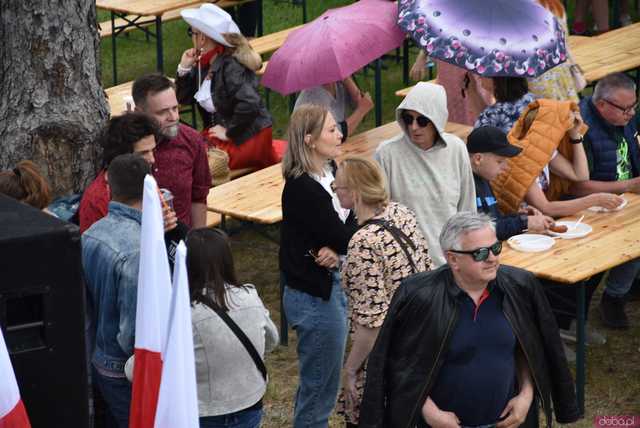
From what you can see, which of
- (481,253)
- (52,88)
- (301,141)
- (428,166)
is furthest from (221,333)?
(52,88)

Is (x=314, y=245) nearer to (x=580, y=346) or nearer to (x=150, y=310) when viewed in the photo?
(x=150, y=310)

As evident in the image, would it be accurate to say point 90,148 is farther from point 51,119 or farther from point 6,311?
point 6,311

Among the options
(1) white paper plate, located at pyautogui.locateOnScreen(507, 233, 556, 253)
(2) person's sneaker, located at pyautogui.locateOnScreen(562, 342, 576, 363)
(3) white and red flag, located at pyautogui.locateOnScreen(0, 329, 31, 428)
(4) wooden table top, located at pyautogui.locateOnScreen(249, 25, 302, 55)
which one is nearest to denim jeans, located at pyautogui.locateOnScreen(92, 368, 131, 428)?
(3) white and red flag, located at pyautogui.locateOnScreen(0, 329, 31, 428)

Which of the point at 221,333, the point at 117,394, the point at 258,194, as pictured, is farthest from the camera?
the point at 258,194

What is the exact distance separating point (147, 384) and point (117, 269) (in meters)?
0.70

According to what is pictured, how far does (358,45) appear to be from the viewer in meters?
7.94

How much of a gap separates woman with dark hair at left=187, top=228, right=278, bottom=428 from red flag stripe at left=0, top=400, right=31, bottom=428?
104 centimetres

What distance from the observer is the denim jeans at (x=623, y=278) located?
7531mm

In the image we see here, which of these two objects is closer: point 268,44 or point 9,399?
point 9,399

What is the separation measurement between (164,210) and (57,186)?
1134mm

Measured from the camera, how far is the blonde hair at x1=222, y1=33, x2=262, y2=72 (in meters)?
8.48

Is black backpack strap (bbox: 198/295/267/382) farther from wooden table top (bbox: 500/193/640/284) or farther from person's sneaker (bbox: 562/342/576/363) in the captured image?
person's sneaker (bbox: 562/342/576/363)

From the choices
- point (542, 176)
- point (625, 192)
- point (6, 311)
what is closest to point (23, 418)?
point (6, 311)

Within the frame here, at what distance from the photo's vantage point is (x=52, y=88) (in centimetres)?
607
